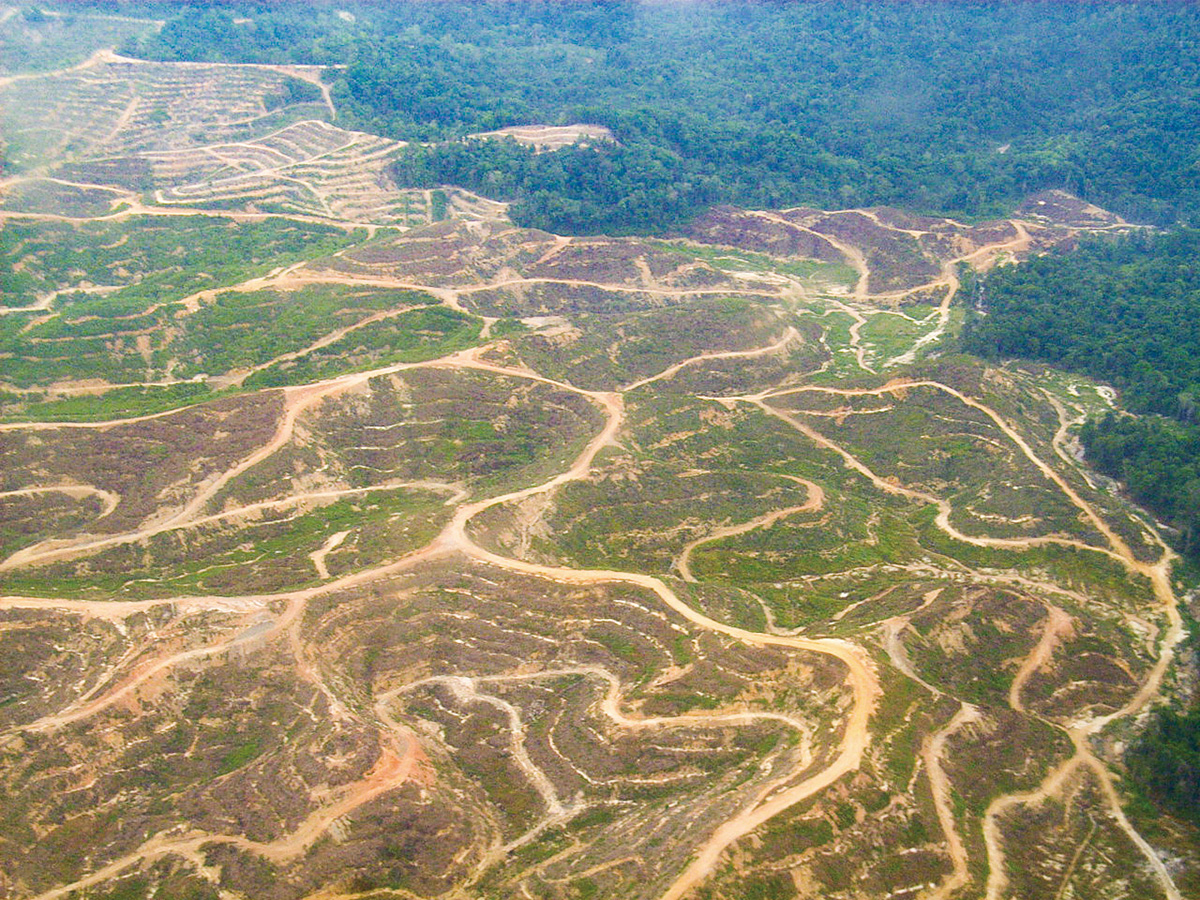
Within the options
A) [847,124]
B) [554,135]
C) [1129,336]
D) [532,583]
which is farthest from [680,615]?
[847,124]

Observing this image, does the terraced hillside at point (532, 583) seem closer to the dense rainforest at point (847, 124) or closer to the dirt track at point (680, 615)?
the dirt track at point (680, 615)

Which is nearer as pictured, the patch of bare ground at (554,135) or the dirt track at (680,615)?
the dirt track at (680,615)

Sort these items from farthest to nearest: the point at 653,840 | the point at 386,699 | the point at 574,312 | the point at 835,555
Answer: the point at 574,312, the point at 835,555, the point at 386,699, the point at 653,840

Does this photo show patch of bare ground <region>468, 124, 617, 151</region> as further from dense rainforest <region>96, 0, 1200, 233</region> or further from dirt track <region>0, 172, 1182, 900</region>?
dirt track <region>0, 172, 1182, 900</region>

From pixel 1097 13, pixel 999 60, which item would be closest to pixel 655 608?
pixel 999 60

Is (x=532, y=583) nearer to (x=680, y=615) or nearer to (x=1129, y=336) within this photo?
(x=680, y=615)

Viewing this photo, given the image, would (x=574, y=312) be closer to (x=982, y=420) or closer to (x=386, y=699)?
(x=982, y=420)

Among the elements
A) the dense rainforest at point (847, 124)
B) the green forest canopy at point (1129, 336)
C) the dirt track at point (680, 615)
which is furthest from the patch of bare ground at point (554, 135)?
the dirt track at point (680, 615)

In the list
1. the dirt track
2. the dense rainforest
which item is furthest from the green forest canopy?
the dense rainforest
